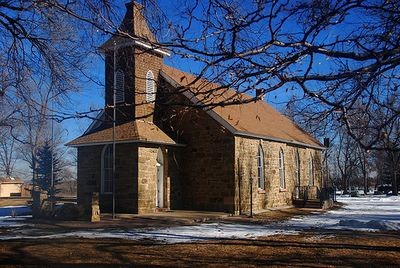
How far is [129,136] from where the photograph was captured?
2230 centimetres

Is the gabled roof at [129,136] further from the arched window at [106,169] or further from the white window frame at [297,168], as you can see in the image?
the white window frame at [297,168]

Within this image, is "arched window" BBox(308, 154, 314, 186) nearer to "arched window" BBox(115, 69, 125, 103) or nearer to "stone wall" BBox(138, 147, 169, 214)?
"stone wall" BBox(138, 147, 169, 214)

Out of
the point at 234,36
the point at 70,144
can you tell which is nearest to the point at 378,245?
the point at 234,36

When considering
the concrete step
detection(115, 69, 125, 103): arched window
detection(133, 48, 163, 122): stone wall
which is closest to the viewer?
detection(133, 48, 163, 122): stone wall

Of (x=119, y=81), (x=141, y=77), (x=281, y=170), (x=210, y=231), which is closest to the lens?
(x=141, y=77)

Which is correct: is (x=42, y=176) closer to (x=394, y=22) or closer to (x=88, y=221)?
(x=88, y=221)

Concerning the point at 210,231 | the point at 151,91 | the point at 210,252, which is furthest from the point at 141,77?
the point at 151,91

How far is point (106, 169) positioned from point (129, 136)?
267 cm

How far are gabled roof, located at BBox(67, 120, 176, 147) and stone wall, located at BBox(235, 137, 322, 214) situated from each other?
12.4 feet

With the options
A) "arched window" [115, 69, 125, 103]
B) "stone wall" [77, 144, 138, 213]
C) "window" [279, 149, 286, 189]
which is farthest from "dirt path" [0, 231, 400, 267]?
"window" [279, 149, 286, 189]

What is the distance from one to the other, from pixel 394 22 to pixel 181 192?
1913 cm

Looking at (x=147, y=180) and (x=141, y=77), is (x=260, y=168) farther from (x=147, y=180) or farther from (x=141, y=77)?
(x=141, y=77)

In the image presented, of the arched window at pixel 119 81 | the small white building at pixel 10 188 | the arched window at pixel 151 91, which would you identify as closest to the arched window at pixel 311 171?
the arched window at pixel 151 91

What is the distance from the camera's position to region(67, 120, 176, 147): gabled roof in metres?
22.2
